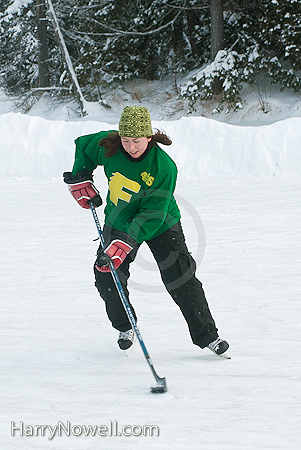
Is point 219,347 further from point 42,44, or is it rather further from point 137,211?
point 42,44

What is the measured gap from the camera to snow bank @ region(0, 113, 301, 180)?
31.0ft

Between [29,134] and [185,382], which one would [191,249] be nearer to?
[185,382]

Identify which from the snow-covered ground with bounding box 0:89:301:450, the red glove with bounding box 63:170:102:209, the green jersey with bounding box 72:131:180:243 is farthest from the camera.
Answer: the red glove with bounding box 63:170:102:209

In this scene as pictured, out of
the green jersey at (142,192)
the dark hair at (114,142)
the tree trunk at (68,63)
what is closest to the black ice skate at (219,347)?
the green jersey at (142,192)

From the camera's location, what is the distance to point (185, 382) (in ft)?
9.66

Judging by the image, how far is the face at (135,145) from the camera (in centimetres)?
293

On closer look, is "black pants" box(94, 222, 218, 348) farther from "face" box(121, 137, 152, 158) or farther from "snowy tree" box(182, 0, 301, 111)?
"snowy tree" box(182, 0, 301, 111)

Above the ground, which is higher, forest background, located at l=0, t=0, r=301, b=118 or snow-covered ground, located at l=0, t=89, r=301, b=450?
snow-covered ground, located at l=0, t=89, r=301, b=450

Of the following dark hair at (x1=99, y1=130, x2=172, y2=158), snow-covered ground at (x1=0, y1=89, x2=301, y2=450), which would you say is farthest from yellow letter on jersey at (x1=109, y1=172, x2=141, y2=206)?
snow-covered ground at (x1=0, y1=89, x2=301, y2=450)

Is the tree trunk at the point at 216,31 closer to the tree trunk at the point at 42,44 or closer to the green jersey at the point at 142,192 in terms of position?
the tree trunk at the point at 42,44

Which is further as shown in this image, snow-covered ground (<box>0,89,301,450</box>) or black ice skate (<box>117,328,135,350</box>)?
black ice skate (<box>117,328,135,350</box>)

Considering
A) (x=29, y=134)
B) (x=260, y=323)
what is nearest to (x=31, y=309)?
(x=260, y=323)

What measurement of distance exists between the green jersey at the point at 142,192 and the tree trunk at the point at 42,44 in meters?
18.4

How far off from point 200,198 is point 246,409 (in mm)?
5503
